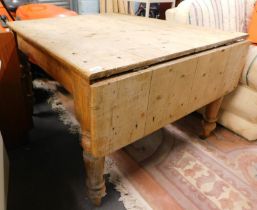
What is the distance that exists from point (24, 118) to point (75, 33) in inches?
18.5

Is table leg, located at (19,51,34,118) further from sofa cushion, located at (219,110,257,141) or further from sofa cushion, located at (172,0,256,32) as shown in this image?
sofa cushion, located at (219,110,257,141)

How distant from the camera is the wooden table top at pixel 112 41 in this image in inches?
23.0

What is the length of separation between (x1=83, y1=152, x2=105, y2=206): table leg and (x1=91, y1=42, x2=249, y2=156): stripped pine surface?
0.07 metres

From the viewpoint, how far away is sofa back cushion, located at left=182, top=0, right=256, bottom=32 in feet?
3.82

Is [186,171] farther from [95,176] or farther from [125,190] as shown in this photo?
[95,176]

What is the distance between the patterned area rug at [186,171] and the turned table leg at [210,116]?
6 centimetres

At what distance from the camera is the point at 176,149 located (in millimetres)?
1127

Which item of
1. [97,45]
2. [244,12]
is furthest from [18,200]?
[244,12]

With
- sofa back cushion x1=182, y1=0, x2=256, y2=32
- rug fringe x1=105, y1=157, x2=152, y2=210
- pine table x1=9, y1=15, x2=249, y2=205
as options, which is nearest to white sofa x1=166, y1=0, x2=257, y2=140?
sofa back cushion x1=182, y1=0, x2=256, y2=32

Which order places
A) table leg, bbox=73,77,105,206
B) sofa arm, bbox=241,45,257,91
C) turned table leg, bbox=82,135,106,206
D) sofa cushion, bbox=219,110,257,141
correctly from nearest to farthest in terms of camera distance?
1. table leg, bbox=73,77,105,206
2. turned table leg, bbox=82,135,106,206
3. sofa arm, bbox=241,45,257,91
4. sofa cushion, bbox=219,110,257,141

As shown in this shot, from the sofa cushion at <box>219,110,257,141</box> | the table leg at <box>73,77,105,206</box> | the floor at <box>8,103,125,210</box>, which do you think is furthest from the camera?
the sofa cushion at <box>219,110,257,141</box>

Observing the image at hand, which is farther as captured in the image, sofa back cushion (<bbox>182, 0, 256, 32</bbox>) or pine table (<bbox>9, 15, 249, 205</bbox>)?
sofa back cushion (<bbox>182, 0, 256, 32</bbox>)

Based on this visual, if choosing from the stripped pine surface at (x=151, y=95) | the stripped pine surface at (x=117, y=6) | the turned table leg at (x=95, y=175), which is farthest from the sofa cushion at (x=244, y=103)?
the stripped pine surface at (x=117, y=6)

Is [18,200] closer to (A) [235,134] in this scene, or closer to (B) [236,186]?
(B) [236,186]
